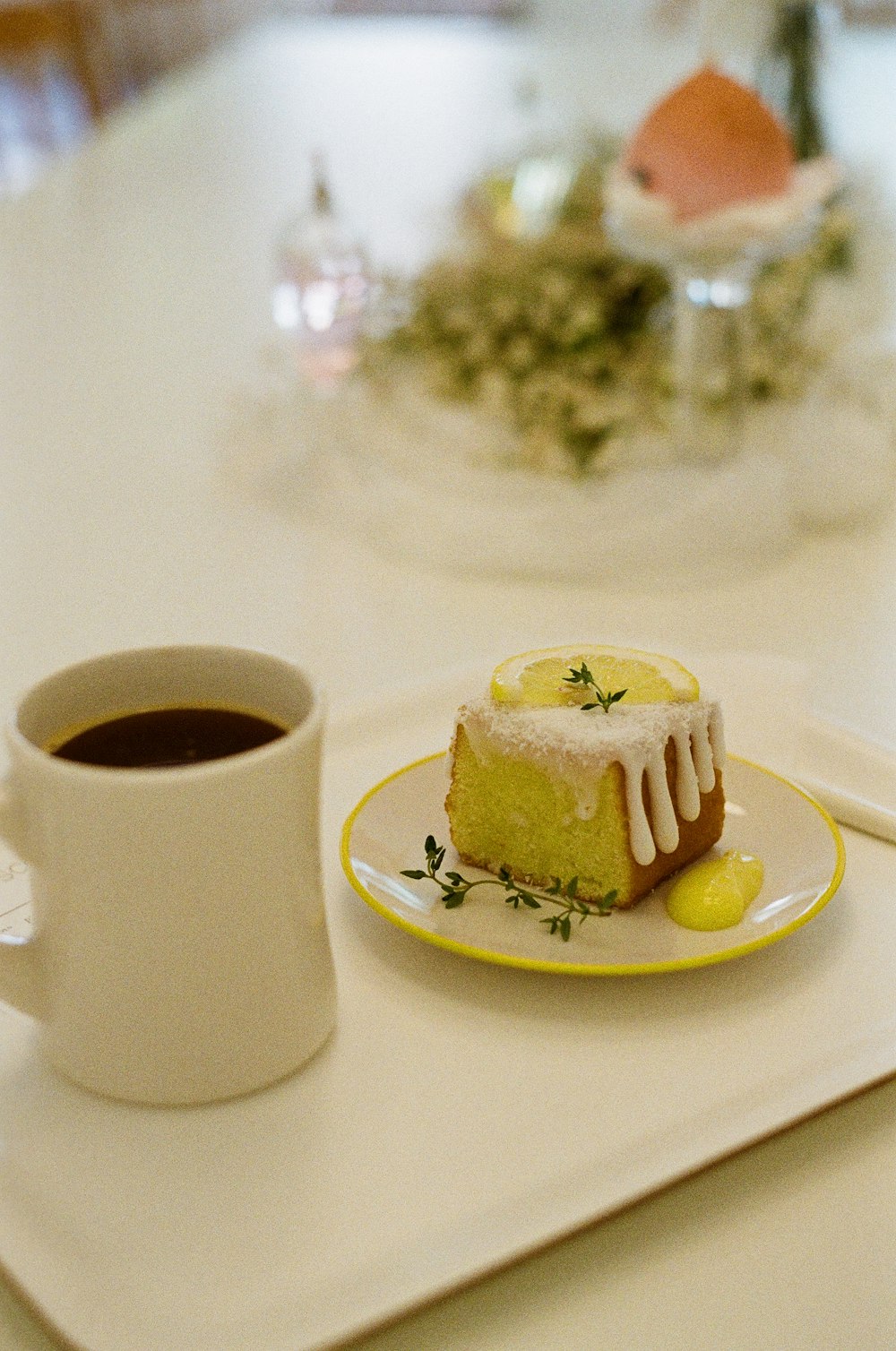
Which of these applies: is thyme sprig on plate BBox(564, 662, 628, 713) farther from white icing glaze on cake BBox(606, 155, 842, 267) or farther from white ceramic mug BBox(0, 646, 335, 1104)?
white icing glaze on cake BBox(606, 155, 842, 267)

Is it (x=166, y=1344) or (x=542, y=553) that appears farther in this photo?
(x=542, y=553)

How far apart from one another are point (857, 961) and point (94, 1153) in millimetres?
293

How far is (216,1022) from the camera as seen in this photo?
1.61ft

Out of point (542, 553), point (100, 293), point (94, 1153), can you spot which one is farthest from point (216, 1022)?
point (100, 293)

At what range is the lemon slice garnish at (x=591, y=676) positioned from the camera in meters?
0.61

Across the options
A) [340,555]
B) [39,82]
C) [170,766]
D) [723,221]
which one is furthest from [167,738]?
[39,82]

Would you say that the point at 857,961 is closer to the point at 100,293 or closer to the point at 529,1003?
the point at 529,1003

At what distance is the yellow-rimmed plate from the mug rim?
0.10 m

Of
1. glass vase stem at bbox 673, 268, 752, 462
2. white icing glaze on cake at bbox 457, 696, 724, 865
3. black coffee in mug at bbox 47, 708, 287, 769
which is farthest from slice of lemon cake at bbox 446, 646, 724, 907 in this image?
glass vase stem at bbox 673, 268, 752, 462

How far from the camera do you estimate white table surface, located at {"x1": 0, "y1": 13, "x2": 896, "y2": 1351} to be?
0.46m

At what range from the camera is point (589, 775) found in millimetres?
570

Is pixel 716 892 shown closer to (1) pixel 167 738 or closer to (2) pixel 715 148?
(1) pixel 167 738

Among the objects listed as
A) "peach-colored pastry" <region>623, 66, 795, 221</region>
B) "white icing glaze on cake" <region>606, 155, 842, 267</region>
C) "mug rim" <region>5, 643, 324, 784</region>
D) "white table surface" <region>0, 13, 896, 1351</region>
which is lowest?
"white table surface" <region>0, 13, 896, 1351</region>

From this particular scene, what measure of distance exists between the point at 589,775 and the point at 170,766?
6.3 inches
